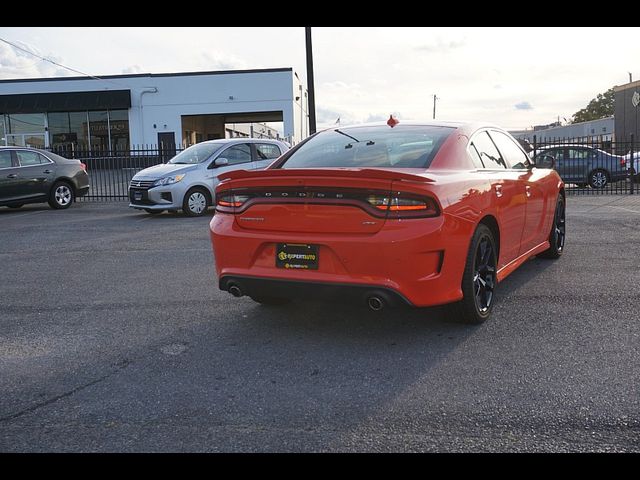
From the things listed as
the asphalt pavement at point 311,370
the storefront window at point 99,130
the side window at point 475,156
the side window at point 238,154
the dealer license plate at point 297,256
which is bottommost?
the asphalt pavement at point 311,370

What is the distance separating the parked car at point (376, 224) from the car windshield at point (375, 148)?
0.01 meters

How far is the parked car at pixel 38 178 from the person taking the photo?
1412 cm

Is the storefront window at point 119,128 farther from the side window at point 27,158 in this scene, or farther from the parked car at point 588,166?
the parked car at point 588,166

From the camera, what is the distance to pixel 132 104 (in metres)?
35.9

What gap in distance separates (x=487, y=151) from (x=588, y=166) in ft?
52.5

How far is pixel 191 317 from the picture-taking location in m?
5.27

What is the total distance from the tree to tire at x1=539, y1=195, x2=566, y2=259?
82.6m

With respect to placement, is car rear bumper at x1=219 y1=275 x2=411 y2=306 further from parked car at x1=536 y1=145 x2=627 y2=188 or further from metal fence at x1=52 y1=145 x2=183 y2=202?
parked car at x1=536 y1=145 x2=627 y2=188

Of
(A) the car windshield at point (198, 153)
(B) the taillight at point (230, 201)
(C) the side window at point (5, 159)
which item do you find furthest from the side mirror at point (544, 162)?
(C) the side window at point (5, 159)

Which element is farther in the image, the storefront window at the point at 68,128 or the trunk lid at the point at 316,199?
the storefront window at the point at 68,128

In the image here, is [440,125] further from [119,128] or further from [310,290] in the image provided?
[119,128]

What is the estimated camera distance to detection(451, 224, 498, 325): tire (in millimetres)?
4637
